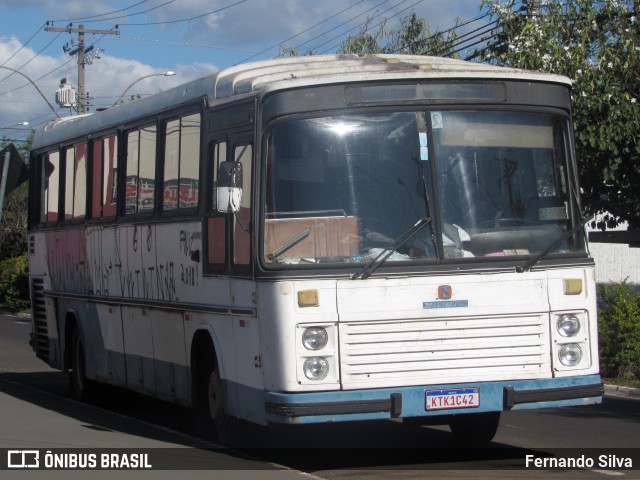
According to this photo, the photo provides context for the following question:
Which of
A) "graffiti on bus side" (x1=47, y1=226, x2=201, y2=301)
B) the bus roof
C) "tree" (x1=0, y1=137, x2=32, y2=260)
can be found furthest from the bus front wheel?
"tree" (x1=0, y1=137, x2=32, y2=260)

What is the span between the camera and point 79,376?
15.8m

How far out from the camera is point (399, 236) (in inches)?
Answer: 373

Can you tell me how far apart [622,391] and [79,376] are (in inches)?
287

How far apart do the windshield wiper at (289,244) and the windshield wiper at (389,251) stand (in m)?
0.50

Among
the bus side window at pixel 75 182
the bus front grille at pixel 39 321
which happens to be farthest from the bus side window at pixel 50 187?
the bus front grille at pixel 39 321

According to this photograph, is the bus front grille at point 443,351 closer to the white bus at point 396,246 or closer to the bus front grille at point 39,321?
the white bus at point 396,246

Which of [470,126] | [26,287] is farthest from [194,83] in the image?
[26,287]

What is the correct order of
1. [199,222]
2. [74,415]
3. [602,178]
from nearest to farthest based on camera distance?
[199,222]
[74,415]
[602,178]

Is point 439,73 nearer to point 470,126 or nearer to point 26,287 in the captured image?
point 470,126

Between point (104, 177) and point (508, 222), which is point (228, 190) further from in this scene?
point (104, 177)

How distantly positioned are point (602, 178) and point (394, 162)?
8.72 m

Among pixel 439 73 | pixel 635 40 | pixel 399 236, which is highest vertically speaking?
pixel 635 40

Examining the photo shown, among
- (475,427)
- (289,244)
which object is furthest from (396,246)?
(475,427)

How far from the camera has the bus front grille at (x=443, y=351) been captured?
9289 millimetres
